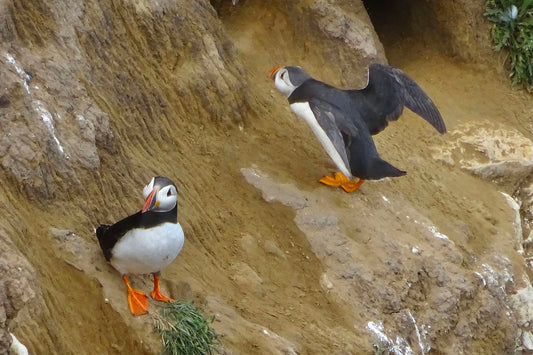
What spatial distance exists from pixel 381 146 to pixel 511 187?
1473 mm

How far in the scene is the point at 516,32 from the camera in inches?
416

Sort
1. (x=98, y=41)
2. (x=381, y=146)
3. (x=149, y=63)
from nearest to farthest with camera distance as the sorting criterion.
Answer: (x=98, y=41), (x=149, y=63), (x=381, y=146)

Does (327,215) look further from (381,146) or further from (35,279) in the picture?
(35,279)

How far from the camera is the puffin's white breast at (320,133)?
300 inches

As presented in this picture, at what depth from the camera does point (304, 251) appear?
7215 mm

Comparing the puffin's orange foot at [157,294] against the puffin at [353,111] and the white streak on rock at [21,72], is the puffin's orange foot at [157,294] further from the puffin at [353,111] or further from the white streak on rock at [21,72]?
the puffin at [353,111]

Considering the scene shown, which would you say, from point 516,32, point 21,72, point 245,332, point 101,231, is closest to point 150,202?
point 101,231

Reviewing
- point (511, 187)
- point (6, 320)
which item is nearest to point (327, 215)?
point (511, 187)

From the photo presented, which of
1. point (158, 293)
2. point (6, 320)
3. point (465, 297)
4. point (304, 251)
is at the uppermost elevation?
point (6, 320)

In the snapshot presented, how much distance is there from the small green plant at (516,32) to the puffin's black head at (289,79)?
3074 millimetres

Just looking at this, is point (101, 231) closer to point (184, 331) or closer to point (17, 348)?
point (184, 331)

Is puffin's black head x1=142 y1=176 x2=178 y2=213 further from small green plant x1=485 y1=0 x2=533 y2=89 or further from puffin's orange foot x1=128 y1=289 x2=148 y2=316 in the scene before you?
small green plant x1=485 y1=0 x2=533 y2=89

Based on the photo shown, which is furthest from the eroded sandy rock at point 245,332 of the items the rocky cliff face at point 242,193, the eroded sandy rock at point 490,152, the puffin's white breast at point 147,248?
the eroded sandy rock at point 490,152

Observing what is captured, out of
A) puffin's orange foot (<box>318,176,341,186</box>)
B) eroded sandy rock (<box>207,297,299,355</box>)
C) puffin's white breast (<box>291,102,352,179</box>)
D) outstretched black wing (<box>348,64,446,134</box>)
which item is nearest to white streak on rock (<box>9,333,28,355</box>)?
eroded sandy rock (<box>207,297,299,355</box>)
